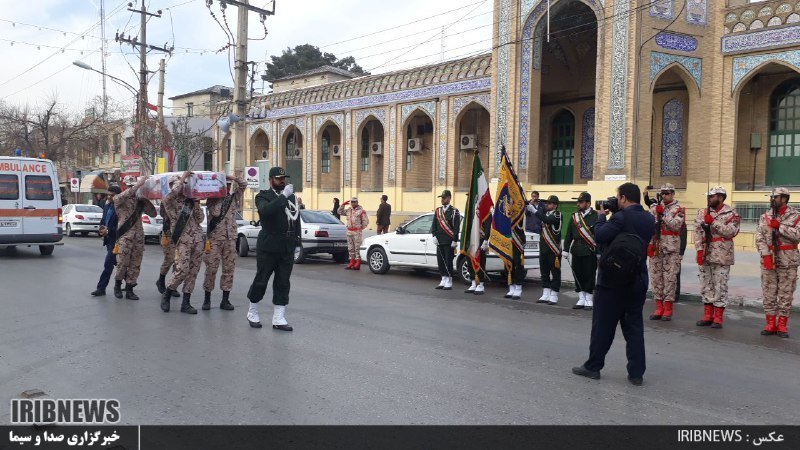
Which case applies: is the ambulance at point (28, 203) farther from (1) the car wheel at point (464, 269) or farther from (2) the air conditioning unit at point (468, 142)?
(2) the air conditioning unit at point (468, 142)

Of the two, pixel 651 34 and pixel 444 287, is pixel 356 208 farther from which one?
pixel 651 34

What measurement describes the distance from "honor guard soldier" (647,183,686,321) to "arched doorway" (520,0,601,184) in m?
12.7

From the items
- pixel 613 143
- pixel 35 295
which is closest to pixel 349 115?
pixel 613 143

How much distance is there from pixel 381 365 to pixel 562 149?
828 inches

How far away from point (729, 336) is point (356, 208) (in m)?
9.07

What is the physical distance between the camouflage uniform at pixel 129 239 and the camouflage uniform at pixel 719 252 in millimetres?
8037

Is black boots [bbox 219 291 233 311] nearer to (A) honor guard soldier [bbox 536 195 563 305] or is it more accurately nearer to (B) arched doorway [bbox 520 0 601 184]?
(A) honor guard soldier [bbox 536 195 563 305]

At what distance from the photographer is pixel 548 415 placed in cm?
476

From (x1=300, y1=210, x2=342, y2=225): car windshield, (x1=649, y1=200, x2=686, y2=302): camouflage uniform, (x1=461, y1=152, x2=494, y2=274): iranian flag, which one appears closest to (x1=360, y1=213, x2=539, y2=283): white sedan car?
(x1=461, y1=152, x2=494, y2=274): iranian flag

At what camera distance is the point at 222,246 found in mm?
9000

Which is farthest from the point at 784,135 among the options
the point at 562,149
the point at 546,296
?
the point at 546,296

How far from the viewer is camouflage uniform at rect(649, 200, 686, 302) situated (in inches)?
358

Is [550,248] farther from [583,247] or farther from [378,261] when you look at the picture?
[378,261]

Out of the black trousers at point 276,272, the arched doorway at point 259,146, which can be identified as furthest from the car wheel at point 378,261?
the arched doorway at point 259,146
